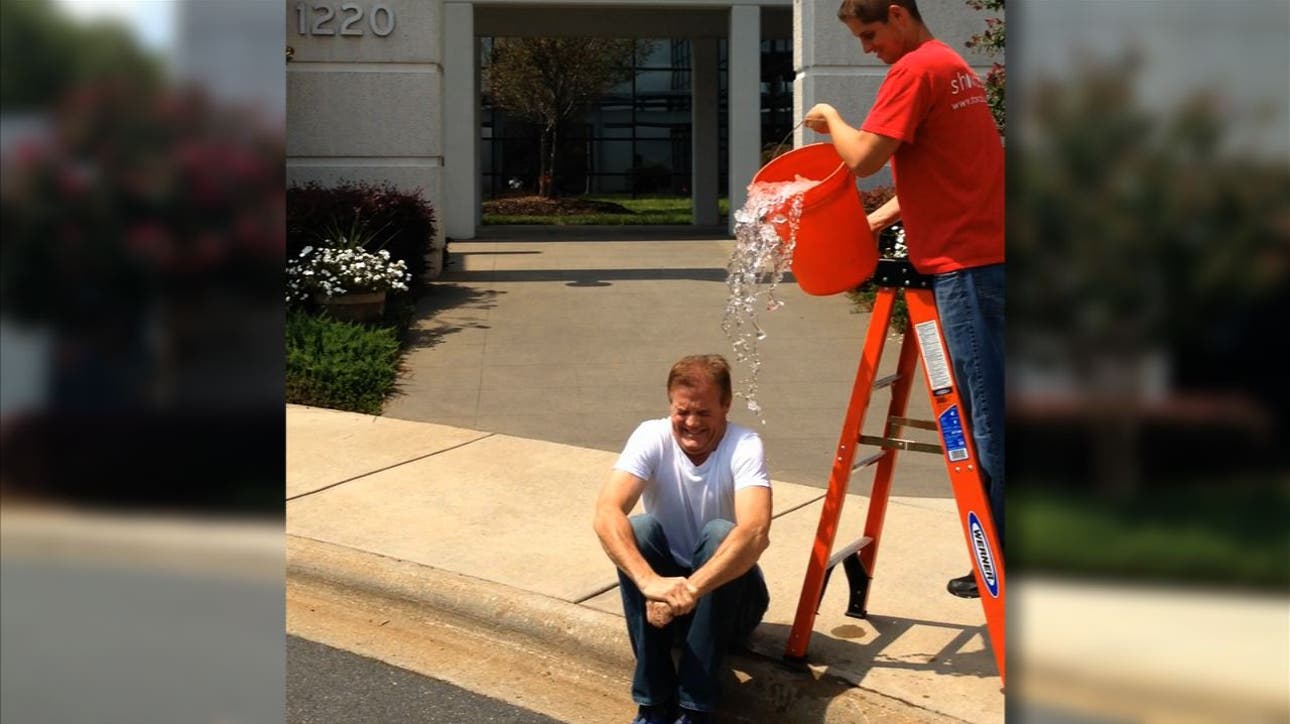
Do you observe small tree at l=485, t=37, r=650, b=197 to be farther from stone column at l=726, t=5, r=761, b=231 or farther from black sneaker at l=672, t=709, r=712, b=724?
black sneaker at l=672, t=709, r=712, b=724

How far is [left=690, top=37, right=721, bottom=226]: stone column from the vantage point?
2206 centimetres

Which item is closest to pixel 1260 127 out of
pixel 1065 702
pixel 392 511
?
pixel 1065 702

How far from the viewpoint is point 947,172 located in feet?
10.5

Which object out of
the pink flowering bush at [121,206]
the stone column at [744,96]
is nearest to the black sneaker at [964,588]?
the pink flowering bush at [121,206]

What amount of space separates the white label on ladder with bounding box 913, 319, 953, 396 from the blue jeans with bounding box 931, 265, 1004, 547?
0.03 m

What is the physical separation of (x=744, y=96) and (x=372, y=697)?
1306 cm

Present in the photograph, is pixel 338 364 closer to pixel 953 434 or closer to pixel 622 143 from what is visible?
pixel 953 434

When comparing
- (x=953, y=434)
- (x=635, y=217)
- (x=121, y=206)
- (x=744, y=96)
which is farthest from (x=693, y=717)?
(x=635, y=217)

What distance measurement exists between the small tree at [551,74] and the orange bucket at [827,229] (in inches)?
1164

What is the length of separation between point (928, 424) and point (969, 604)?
0.89m

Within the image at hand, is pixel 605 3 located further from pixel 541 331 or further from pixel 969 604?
pixel 969 604

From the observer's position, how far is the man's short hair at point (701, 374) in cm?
389

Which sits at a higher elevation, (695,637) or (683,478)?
(683,478)

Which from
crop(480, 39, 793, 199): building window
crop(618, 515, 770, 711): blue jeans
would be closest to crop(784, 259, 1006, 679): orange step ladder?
crop(618, 515, 770, 711): blue jeans
